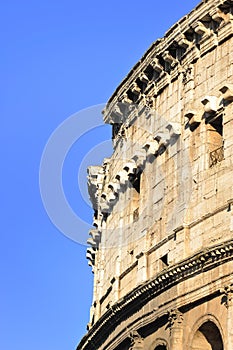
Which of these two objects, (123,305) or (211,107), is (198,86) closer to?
(211,107)

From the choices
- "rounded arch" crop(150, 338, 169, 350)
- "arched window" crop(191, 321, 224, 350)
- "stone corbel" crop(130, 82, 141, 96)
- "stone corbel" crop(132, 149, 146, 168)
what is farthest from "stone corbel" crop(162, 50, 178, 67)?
"arched window" crop(191, 321, 224, 350)

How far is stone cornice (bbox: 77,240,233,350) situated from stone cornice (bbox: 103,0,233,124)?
6555 millimetres

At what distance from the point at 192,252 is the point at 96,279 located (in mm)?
10610

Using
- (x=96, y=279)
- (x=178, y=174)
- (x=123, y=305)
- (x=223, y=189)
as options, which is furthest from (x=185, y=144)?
(x=96, y=279)

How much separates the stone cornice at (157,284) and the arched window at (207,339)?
149 cm

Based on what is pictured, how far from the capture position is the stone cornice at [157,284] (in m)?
28.8

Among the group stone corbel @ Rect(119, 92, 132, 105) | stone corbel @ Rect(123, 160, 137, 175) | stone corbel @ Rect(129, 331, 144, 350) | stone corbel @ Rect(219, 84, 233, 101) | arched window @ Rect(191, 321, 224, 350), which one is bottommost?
arched window @ Rect(191, 321, 224, 350)

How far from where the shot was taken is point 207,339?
30156mm

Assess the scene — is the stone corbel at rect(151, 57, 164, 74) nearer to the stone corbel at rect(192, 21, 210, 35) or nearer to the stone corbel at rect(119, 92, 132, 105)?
the stone corbel at rect(192, 21, 210, 35)

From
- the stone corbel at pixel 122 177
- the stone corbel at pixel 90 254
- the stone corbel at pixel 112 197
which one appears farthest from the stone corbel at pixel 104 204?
the stone corbel at pixel 90 254

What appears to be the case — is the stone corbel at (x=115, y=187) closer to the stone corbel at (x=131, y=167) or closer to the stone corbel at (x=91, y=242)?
the stone corbel at (x=131, y=167)

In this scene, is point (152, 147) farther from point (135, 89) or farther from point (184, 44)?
point (184, 44)

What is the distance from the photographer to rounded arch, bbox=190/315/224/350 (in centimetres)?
2971

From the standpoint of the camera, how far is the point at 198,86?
3288 centimetres
